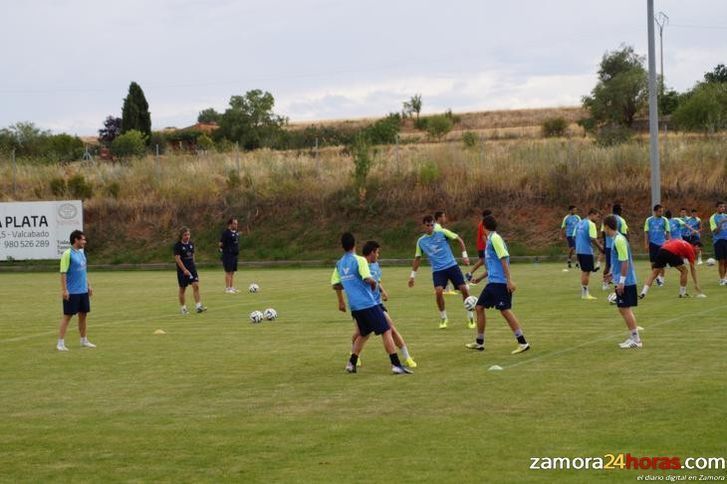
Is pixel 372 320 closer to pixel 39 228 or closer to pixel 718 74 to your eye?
pixel 39 228

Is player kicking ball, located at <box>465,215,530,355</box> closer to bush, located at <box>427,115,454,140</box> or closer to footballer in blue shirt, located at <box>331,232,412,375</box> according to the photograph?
footballer in blue shirt, located at <box>331,232,412,375</box>

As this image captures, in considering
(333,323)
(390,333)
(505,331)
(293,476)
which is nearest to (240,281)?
(333,323)

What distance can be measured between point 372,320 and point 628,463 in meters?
5.97

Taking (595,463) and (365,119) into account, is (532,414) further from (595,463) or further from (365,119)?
(365,119)

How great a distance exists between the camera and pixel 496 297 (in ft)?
53.2

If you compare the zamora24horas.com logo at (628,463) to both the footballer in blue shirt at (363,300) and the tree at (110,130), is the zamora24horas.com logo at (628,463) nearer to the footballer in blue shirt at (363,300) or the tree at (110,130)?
the footballer in blue shirt at (363,300)

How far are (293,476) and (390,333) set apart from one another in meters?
5.73

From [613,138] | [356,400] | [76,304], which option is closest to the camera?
[356,400]

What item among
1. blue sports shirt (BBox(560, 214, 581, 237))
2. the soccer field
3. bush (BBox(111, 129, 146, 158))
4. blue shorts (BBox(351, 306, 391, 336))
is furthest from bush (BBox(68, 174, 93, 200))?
blue shorts (BBox(351, 306, 391, 336))

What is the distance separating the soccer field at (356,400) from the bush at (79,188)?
121 feet

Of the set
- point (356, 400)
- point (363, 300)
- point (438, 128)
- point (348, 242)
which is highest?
point (438, 128)

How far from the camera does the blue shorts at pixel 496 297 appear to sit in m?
16.2

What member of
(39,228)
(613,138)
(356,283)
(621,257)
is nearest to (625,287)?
(621,257)

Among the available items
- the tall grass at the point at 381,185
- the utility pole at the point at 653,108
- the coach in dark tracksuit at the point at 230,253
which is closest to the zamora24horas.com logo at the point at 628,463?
the coach in dark tracksuit at the point at 230,253
